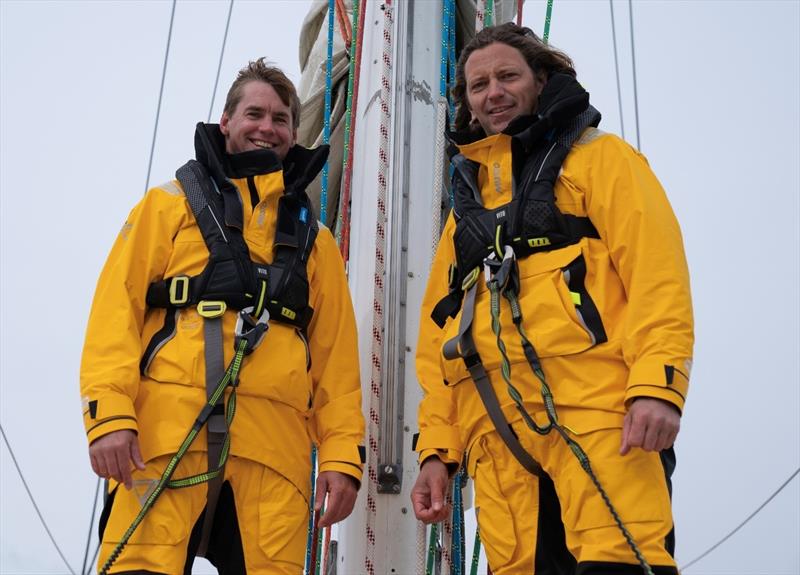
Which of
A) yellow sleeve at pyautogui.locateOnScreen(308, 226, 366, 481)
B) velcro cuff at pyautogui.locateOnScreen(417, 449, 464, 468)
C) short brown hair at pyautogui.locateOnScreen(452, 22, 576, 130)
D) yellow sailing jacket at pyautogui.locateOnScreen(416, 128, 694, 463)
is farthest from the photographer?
short brown hair at pyautogui.locateOnScreen(452, 22, 576, 130)

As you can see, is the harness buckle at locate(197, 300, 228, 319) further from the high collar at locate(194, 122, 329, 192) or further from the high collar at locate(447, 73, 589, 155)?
the high collar at locate(447, 73, 589, 155)

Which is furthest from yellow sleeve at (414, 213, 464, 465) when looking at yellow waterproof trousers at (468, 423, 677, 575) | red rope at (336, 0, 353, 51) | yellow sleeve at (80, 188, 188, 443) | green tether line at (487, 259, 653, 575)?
red rope at (336, 0, 353, 51)

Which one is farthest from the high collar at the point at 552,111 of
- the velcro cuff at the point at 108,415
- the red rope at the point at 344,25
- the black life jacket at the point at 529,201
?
the red rope at the point at 344,25

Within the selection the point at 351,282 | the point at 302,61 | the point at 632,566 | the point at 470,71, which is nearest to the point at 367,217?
the point at 351,282

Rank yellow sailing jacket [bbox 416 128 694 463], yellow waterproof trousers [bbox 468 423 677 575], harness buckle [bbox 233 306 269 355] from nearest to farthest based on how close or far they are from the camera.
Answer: yellow waterproof trousers [bbox 468 423 677 575]
yellow sailing jacket [bbox 416 128 694 463]
harness buckle [bbox 233 306 269 355]

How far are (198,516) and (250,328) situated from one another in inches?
20.3

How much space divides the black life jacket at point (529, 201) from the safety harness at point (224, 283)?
45cm

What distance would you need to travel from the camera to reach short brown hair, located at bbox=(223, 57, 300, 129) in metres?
3.21

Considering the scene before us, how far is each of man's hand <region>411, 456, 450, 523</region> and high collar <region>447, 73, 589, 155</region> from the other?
929mm

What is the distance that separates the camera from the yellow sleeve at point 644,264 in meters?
2.30

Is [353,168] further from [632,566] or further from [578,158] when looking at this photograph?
[632,566]

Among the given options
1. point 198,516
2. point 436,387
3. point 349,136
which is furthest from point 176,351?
point 349,136

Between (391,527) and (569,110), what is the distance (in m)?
1.59

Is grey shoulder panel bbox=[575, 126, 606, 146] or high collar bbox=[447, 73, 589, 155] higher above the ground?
high collar bbox=[447, 73, 589, 155]
